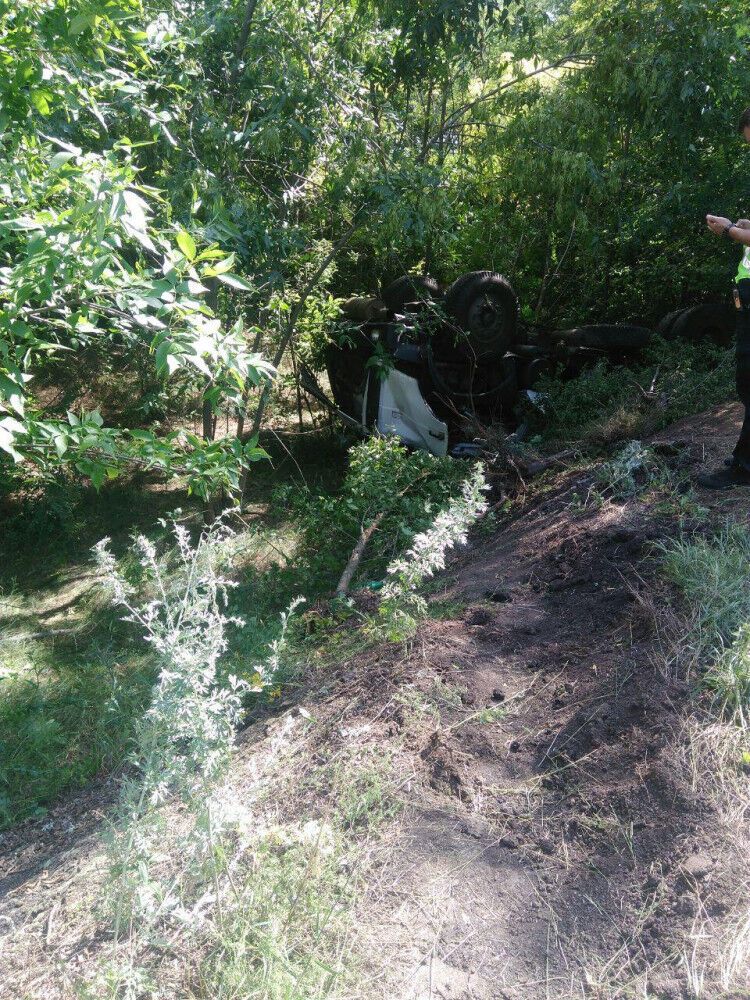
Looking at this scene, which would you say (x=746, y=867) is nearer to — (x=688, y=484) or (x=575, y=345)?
(x=688, y=484)

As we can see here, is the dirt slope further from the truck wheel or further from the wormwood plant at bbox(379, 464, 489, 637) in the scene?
the truck wheel

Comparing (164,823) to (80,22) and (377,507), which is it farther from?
(377,507)

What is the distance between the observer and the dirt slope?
2436 mm

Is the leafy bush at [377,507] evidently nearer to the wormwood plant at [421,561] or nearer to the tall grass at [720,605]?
the wormwood plant at [421,561]

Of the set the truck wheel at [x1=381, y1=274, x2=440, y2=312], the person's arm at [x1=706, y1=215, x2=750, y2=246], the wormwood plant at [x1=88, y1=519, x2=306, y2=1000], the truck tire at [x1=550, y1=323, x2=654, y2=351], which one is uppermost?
the truck wheel at [x1=381, y1=274, x2=440, y2=312]

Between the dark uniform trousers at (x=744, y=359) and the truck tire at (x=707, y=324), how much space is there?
3.70 meters

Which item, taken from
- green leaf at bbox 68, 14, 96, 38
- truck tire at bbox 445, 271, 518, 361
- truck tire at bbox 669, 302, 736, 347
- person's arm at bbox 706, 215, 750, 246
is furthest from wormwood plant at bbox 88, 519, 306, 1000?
truck tire at bbox 669, 302, 736, 347

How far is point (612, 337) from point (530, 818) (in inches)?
248

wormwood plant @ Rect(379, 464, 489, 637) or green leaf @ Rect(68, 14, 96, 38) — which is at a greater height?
green leaf @ Rect(68, 14, 96, 38)

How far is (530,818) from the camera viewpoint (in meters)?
2.93

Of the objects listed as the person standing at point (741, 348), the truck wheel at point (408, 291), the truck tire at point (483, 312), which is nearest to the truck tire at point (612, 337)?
the truck tire at point (483, 312)

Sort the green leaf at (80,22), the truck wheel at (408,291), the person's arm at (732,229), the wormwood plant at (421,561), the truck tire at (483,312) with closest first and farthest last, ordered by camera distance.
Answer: the green leaf at (80,22) < the wormwood plant at (421,561) < the person's arm at (732,229) < the truck tire at (483,312) < the truck wheel at (408,291)

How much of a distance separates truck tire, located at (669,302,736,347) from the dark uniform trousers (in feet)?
12.1

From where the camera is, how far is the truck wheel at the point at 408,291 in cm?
812
